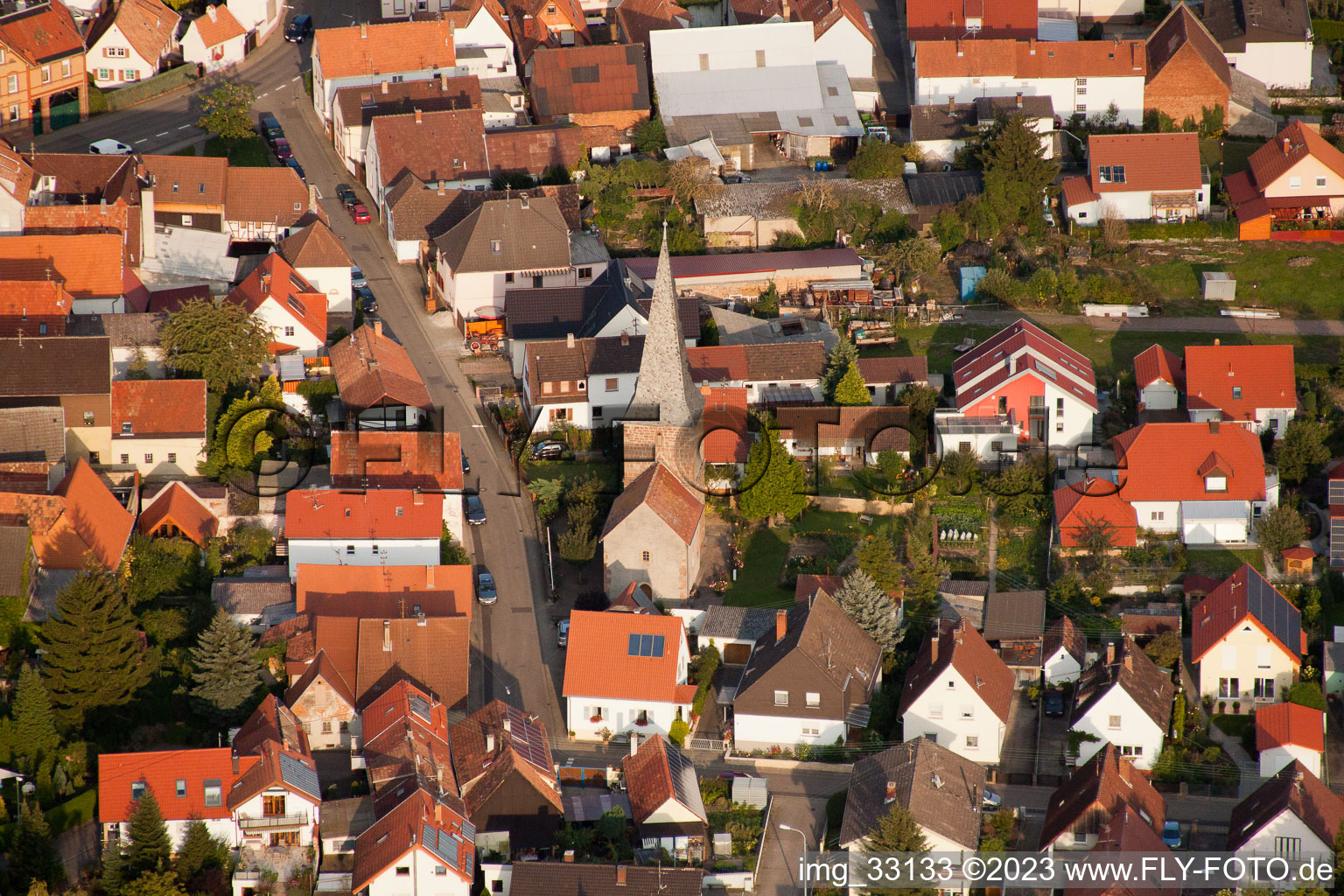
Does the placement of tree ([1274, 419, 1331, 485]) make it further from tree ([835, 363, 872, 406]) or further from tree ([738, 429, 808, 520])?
tree ([738, 429, 808, 520])

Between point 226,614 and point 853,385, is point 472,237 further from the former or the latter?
point 226,614

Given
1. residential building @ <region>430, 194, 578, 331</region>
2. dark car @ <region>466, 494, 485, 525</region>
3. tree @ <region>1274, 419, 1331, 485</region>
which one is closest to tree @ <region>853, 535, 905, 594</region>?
dark car @ <region>466, 494, 485, 525</region>

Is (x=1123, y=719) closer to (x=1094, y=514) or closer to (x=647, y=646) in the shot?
(x=1094, y=514)

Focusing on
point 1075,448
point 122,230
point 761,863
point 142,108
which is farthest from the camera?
point 142,108

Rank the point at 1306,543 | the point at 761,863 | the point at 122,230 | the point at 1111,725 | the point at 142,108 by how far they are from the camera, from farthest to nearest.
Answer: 1. the point at 142,108
2. the point at 122,230
3. the point at 1306,543
4. the point at 1111,725
5. the point at 761,863

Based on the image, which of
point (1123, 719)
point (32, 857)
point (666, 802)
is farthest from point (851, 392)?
point (32, 857)

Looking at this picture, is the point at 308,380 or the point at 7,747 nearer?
the point at 7,747

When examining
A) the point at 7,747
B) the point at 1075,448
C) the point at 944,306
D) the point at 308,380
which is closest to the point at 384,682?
the point at 7,747
